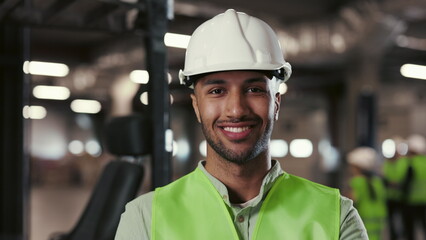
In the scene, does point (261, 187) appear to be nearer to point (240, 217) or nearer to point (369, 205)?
point (240, 217)

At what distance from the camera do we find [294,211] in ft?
5.62

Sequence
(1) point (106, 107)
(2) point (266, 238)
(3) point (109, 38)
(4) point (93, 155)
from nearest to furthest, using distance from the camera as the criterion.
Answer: (2) point (266, 238), (3) point (109, 38), (1) point (106, 107), (4) point (93, 155)

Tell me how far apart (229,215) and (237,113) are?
303mm

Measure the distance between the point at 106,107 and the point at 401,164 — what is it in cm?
1407

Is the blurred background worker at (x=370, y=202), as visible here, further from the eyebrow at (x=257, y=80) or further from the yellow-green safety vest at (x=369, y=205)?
the eyebrow at (x=257, y=80)

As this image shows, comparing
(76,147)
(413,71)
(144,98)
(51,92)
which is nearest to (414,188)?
(144,98)

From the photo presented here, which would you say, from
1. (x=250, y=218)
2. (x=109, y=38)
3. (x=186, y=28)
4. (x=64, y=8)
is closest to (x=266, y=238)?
(x=250, y=218)

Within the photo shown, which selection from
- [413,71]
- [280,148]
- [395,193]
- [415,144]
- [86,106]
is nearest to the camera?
[415,144]

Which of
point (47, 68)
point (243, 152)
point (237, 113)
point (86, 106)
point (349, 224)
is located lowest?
point (349, 224)

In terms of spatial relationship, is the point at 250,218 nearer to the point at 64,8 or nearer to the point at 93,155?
the point at 64,8

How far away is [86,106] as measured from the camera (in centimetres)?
2119

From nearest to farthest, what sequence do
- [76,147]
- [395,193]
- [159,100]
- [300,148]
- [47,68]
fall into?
[159,100]
[395,193]
[47,68]
[300,148]
[76,147]

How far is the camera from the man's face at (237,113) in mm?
1646

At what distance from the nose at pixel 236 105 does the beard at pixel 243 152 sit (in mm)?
89
